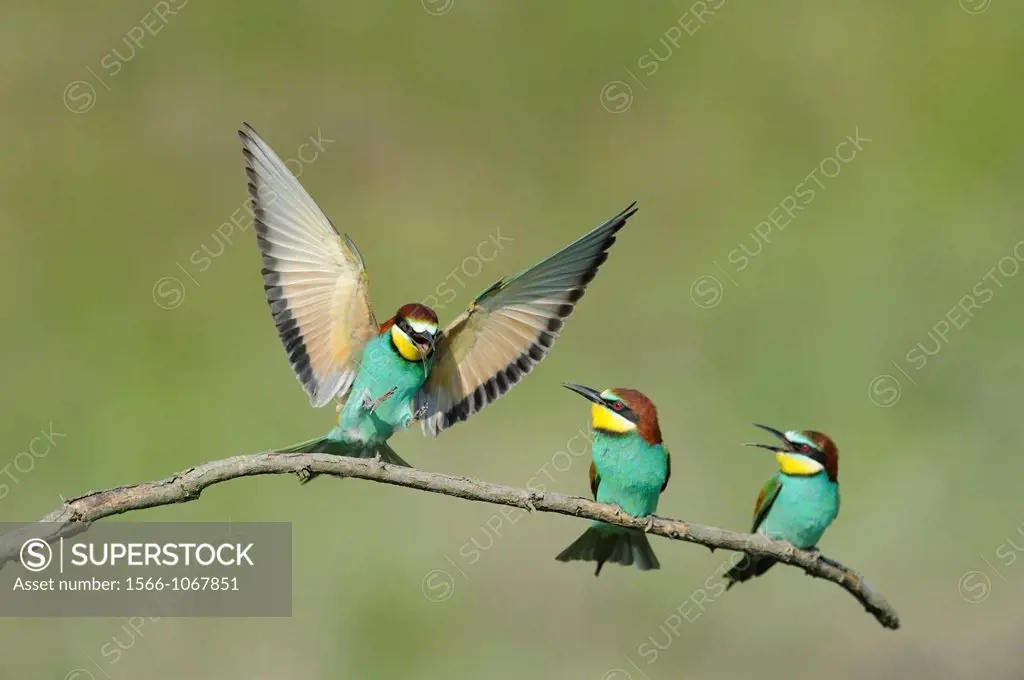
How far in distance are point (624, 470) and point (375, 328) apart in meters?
0.59

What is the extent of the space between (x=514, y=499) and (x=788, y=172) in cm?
495

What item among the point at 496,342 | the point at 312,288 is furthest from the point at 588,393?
the point at 312,288

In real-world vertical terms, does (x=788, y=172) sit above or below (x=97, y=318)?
above

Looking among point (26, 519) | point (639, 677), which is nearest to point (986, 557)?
point (639, 677)

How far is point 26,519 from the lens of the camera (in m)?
4.38

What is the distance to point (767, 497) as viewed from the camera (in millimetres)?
2750

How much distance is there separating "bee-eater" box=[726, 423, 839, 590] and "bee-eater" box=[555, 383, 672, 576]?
0.21m

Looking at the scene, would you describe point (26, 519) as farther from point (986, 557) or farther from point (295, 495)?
point (986, 557)

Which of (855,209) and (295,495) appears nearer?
(295,495)

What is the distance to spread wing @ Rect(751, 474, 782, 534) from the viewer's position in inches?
107

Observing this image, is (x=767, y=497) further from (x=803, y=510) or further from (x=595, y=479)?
(x=595, y=479)

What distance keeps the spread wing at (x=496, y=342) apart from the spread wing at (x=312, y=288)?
0.57ft

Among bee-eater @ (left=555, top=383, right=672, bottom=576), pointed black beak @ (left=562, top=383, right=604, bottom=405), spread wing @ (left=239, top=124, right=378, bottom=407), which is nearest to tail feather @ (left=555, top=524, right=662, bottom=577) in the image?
bee-eater @ (left=555, top=383, right=672, bottom=576)

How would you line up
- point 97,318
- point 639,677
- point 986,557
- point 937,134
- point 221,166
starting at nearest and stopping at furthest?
1. point 639,677
2. point 986,557
3. point 97,318
4. point 221,166
5. point 937,134
